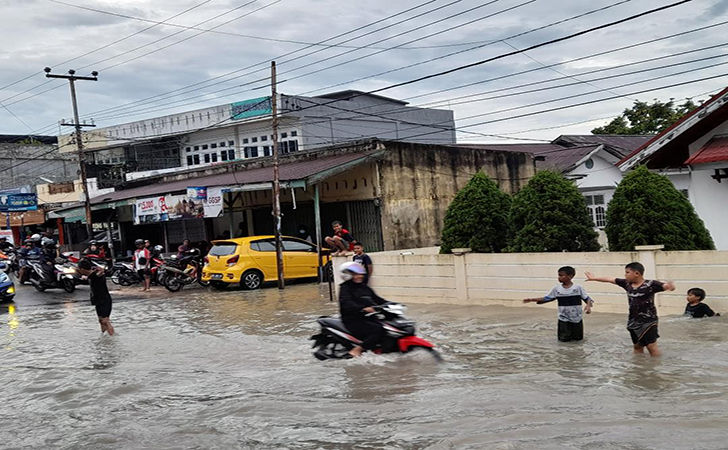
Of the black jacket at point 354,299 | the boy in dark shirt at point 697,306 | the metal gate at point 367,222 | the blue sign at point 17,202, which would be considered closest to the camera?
the black jacket at point 354,299

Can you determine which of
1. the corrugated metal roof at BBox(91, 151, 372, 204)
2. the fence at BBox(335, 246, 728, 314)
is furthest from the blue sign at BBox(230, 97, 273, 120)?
the fence at BBox(335, 246, 728, 314)

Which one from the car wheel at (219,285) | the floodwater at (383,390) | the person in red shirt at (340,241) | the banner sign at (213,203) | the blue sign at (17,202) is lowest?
the floodwater at (383,390)

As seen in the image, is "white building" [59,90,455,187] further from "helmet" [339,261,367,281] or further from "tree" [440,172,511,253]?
"helmet" [339,261,367,281]

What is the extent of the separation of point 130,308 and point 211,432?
11.7 meters

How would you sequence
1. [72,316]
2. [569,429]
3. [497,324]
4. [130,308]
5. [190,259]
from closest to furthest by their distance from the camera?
[569,429]
[497,324]
[72,316]
[130,308]
[190,259]

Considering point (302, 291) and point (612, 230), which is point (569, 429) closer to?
point (612, 230)

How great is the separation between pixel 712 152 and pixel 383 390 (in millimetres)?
7458

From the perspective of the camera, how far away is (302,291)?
1877 cm

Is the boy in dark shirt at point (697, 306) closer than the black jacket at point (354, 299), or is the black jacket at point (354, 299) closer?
the black jacket at point (354, 299)

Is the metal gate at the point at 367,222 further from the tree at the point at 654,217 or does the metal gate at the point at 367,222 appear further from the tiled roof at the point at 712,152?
the tiled roof at the point at 712,152

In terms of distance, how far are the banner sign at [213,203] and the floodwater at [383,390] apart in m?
10.4

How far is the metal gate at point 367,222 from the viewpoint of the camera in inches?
893

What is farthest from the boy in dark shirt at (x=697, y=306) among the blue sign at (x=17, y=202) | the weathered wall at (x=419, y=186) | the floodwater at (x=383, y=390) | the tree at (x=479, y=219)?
the blue sign at (x=17, y=202)

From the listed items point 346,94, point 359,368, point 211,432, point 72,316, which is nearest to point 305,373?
point 359,368
